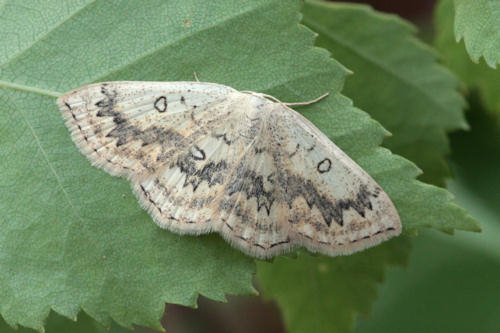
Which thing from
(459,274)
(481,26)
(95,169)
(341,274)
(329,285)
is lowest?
(459,274)

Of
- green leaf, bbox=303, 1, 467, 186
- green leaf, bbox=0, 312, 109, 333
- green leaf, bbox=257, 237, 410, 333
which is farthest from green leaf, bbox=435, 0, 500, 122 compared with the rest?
green leaf, bbox=0, 312, 109, 333

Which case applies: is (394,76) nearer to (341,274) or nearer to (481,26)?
(481,26)

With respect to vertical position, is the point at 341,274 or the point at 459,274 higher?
A: the point at 341,274

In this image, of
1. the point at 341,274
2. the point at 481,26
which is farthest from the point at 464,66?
the point at 341,274

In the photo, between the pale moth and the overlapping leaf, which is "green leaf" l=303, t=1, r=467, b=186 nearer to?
the overlapping leaf

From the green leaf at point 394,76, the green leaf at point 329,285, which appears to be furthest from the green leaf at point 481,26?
the green leaf at point 329,285

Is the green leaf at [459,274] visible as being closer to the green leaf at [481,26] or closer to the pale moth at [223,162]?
the green leaf at [481,26]
